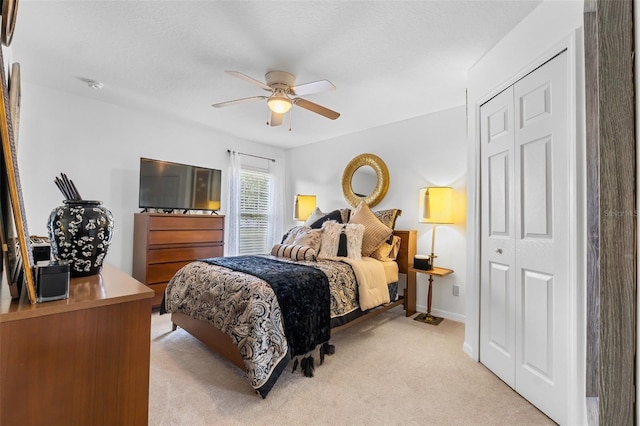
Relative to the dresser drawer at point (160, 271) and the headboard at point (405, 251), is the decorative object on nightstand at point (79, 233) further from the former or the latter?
the headboard at point (405, 251)

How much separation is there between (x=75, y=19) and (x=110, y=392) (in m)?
2.49

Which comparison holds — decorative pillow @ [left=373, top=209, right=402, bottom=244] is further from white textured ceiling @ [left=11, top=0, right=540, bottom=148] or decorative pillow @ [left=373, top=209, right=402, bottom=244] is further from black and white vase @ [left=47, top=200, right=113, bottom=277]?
black and white vase @ [left=47, top=200, right=113, bottom=277]

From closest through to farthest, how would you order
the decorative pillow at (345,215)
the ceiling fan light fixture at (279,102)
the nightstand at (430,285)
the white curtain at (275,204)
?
the ceiling fan light fixture at (279,102), the nightstand at (430,285), the decorative pillow at (345,215), the white curtain at (275,204)

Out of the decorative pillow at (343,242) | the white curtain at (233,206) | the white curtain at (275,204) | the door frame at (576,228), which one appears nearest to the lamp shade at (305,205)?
the white curtain at (275,204)

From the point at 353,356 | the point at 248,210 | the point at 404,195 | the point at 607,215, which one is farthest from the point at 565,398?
the point at 248,210

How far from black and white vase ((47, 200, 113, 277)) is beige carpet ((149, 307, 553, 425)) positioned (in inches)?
42.0

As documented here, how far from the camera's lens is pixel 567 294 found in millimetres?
1578

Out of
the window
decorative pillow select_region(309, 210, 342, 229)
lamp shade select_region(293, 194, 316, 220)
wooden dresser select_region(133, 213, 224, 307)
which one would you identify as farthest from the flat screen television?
decorative pillow select_region(309, 210, 342, 229)

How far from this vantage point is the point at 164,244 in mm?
3494

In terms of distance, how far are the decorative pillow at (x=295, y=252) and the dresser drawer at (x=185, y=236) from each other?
1194 mm

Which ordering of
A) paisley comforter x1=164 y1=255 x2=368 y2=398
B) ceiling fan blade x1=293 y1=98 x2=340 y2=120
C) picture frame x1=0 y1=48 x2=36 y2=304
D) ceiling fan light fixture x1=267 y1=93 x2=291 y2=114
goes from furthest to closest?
ceiling fan blade x1=293 y1=98 x2=340 y2=120 < ceiling fan light fixture x1=267 y1=93 x2=291 y2=114 < paisley comforter x1=164 y1=255 x2=368 y2=398 < picture frame x1=0 y1=48 x2=36 y2=304

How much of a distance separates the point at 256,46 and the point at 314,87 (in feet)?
1.83

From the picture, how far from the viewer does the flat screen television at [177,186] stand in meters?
3.56

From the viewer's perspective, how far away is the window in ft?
16.0
